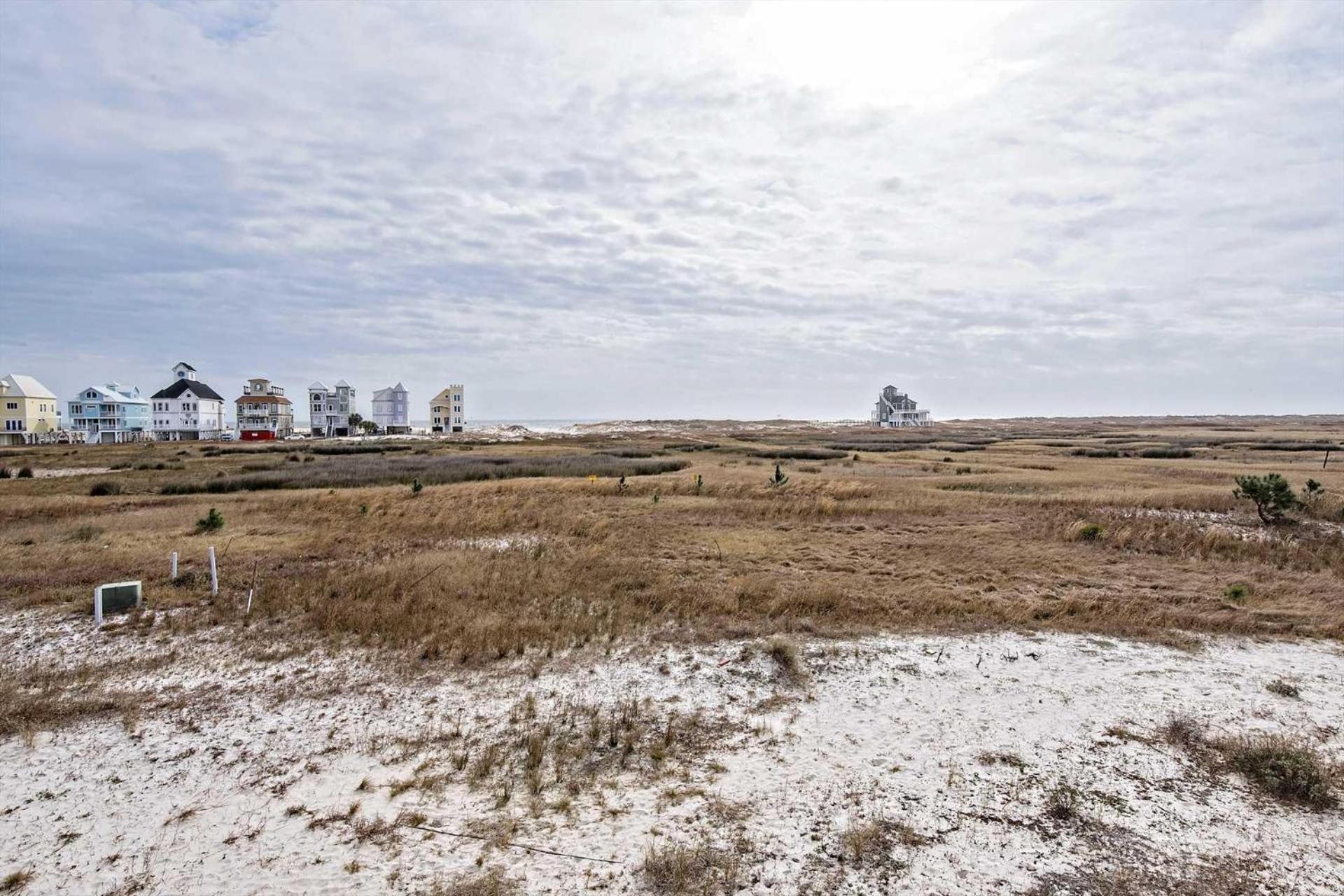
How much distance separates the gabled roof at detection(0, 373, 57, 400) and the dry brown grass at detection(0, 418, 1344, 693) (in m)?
67.5

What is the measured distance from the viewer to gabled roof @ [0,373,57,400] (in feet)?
262

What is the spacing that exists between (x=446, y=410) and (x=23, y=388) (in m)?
53.9

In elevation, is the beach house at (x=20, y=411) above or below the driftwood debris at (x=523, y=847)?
above

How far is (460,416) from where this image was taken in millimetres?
116438

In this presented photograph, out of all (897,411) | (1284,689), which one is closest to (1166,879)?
(1284,689)

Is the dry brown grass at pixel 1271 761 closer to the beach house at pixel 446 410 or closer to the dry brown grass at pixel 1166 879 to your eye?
the dry brown grass at pixel 1166 879

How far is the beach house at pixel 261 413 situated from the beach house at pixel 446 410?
76.5 feet

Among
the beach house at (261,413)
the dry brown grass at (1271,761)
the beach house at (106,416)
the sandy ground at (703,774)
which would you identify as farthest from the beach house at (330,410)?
the dry brown grass at (1271,761)

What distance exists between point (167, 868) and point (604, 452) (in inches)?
2097

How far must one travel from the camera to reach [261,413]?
3674 inches

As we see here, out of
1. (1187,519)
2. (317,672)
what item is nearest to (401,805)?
(317,672)

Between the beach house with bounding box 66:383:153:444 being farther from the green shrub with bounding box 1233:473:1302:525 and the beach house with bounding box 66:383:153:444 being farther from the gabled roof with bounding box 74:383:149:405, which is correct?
the green shrub with bounding box 1233:473:1302:525

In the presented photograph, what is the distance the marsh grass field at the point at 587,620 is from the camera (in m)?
6.55

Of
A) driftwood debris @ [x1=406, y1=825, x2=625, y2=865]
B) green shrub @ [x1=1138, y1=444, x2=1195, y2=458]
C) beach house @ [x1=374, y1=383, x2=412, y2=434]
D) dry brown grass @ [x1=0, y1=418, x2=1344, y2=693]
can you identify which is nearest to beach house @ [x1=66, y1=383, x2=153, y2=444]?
beach house @ [x1=374, y1=383, x2=412, y2=434]
